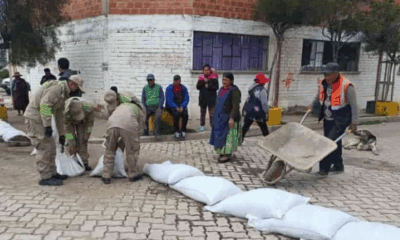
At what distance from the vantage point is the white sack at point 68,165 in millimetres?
4496

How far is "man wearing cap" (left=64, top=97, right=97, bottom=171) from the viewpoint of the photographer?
4.58 m

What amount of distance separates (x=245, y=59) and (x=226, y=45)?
0.82 meters

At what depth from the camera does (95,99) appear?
10172 mm

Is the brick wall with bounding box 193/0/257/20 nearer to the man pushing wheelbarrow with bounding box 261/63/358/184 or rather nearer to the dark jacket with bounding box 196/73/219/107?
the dark jacket with bounding box 196/73/219/107

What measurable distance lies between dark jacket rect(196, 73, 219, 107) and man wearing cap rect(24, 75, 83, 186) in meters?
3.52

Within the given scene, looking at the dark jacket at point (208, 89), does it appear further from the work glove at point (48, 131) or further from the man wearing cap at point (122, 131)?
the work glove at point (48, 131)

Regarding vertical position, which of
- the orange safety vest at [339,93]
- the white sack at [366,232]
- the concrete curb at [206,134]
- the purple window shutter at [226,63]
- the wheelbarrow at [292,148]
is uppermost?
the purple window shutter at [226,63]

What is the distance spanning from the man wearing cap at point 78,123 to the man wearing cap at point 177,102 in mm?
2523

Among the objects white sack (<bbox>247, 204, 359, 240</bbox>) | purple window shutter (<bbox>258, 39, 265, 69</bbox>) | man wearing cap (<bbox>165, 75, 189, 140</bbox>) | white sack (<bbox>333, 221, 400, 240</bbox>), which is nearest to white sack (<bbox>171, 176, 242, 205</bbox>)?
white sack (<bbox>247, 204, 359, 240</bbox>)

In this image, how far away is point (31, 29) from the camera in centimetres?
895

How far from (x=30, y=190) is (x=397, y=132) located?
8.84m

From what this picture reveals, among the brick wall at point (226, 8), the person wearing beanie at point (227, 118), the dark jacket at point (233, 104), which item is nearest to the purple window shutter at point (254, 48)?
the brick wall at point (226, 8)

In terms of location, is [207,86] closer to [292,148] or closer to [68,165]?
[292,148]

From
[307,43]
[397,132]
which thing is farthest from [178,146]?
[307,43]
